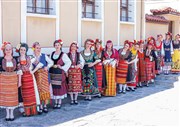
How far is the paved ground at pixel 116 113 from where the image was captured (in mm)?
6184

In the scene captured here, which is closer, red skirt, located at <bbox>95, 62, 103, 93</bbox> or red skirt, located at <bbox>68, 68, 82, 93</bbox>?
red skirt, located at <bbox>68, 68, 82, 93</bbox>

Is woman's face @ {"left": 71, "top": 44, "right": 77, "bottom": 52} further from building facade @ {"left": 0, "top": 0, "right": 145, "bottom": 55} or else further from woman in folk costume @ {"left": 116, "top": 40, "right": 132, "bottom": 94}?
woman in folk costume @ {"left": 116, "top": 40, "right": 132, "bottom": 94}

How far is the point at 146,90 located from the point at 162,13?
6.75 meters

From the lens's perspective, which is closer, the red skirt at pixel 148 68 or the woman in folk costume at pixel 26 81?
the woman in folk costume at pixel 26 81

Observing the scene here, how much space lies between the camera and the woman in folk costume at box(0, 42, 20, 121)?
615 centimetres

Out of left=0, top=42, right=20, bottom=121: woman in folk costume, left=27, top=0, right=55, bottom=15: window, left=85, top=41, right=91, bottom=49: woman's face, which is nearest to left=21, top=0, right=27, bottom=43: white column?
left=27, top=0, right=55, bottom=15: window

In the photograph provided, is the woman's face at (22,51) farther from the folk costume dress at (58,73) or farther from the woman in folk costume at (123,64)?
the woman in folk costume at (123,64)

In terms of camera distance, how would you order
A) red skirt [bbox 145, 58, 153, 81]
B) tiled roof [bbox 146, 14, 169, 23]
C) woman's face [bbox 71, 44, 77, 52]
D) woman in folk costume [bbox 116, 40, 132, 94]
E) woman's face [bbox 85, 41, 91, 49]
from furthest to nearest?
tiled roof [bbox 146, 14, 169, 23]
red skirt [bbox 145, 58, 153, 81]
woman in folk costume [bbox 116, 40, 132, 94]
woman's face [bbox 85, 41, 91, 49]
woman's face [bbox 71, 44, 77, 52]

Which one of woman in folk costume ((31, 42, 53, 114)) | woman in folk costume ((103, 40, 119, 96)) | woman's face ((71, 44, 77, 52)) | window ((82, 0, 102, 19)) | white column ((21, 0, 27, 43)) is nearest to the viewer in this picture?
woman in folk costume ((31, 42, 53, 114))

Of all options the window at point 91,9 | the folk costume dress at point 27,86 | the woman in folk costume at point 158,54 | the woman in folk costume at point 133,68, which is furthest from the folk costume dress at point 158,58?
the folk costume dress at point 27,86

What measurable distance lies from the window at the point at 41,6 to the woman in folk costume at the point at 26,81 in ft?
5.24

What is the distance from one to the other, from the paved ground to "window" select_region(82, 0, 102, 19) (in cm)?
264

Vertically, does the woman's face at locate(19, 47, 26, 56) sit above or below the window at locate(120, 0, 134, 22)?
below

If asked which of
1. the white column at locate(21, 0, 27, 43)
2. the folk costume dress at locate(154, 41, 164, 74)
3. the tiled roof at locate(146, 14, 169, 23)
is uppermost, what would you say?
the tiled roof at locate(146, 14, 169, 23)
